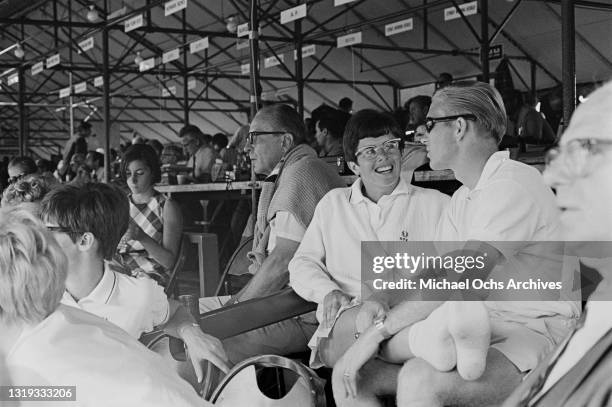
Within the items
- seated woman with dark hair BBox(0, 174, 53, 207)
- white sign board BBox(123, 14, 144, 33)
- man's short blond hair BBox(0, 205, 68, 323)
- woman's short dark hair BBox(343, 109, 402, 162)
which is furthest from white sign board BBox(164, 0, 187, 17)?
man's short blond hair BBox(0, 205, 68, 323)

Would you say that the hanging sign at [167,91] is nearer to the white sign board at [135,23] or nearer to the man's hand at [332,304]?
the white sign board at [135,23]

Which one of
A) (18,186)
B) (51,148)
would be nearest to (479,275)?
(18,186)

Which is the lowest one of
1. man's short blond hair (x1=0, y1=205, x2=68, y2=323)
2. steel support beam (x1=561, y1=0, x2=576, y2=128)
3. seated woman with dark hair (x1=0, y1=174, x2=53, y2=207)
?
man's short blond hair (x1=0, y1=205, x2=68, y2=323)

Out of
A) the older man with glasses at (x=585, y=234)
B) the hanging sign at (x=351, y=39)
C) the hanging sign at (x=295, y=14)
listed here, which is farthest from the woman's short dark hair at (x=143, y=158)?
the hanging sign at (x=351, y=39)

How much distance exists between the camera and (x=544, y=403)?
0.86 meters

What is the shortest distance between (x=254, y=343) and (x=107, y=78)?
6.85 metres

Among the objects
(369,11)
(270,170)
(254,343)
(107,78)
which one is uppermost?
(369,11)

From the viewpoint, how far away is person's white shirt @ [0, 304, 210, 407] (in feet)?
3.18

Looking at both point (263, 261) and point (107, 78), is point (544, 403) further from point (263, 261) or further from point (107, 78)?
point (107, 78)

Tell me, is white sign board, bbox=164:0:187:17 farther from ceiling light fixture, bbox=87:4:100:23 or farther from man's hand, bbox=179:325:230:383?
man's hand, bbox=179:325:230:383

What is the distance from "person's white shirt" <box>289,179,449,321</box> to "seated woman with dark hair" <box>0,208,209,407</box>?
2.52ft

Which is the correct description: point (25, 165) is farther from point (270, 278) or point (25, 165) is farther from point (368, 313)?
point (368, 313)

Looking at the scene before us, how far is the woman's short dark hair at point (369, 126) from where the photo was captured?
1.71 m

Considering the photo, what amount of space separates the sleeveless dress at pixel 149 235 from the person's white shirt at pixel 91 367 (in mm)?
1318
